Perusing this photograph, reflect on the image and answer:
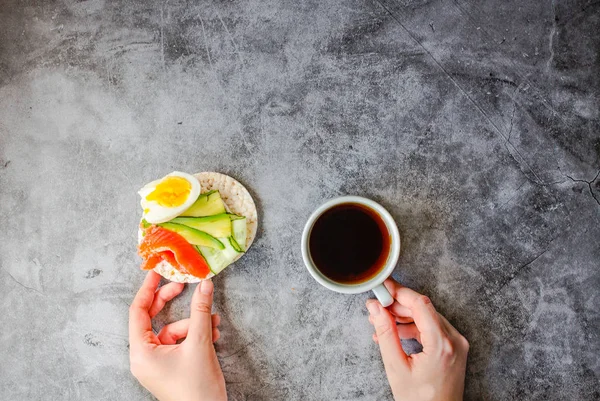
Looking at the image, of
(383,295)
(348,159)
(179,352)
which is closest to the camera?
(383,295)

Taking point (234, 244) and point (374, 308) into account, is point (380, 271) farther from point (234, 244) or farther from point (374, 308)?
point (234, 244)

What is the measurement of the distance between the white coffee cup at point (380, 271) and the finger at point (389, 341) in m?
0.05

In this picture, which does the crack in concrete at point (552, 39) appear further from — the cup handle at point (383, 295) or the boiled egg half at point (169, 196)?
the boiled egg half at point (169, 196)

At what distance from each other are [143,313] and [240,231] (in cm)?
48

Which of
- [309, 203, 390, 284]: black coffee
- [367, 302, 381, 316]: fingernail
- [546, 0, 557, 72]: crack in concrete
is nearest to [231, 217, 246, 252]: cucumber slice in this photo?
[309, 203, 390, 284]: black coffee

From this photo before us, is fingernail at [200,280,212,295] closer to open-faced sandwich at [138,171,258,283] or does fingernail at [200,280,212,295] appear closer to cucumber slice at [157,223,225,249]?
open-faced sandwich at [138,171,258,283]

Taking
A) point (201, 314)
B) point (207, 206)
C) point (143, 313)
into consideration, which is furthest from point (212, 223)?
point (143, 313)

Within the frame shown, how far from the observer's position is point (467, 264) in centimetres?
179

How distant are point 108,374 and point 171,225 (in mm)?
723

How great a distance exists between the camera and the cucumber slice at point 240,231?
1.69m

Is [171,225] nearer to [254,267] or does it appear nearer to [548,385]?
[254,267]

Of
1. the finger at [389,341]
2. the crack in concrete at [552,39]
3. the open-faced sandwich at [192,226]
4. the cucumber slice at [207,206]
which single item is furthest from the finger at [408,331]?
the crack in concrete at [552,39]

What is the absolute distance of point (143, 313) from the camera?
1.77 m

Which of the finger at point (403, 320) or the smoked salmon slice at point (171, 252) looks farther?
the finger at point (403, 320)
